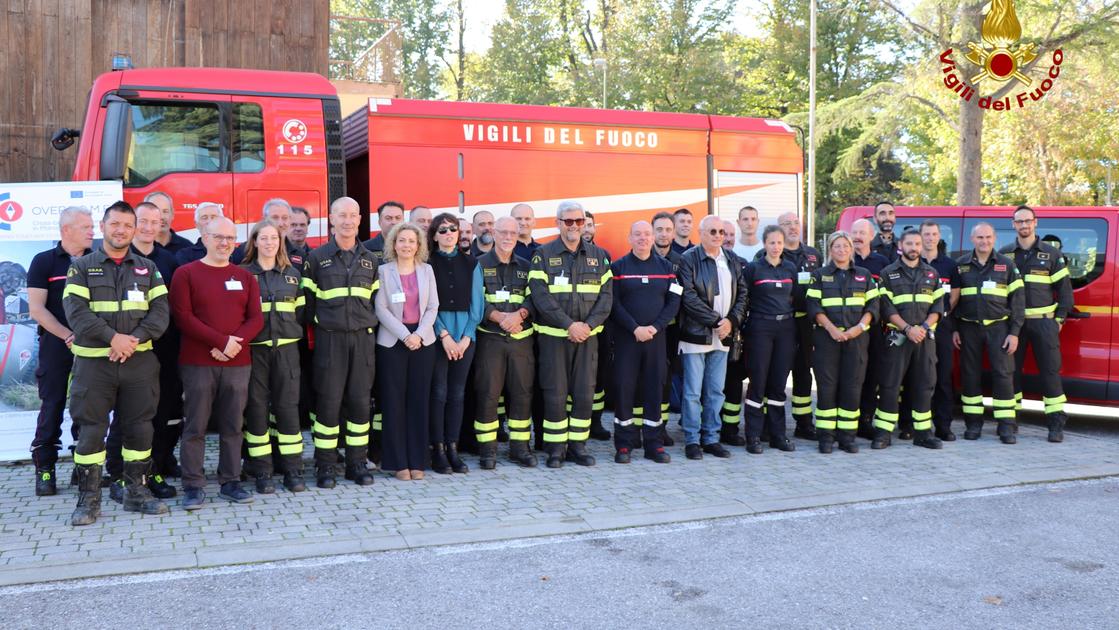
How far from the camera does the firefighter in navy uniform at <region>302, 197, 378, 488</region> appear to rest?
6445 mm

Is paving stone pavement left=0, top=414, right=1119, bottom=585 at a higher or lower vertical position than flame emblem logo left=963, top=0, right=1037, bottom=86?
lower

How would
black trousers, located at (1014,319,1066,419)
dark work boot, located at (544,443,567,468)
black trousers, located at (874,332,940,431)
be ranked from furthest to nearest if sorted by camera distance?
black trousers, located at (1014,319,1066,419)
black trousers, located at (874,332,940,431)
dark work boot, located at (544,443,567,468)

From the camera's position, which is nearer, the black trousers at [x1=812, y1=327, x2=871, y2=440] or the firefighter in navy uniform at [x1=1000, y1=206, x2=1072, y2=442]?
the black trousers at [x1=812, y1=327, x2=871, y2=440]

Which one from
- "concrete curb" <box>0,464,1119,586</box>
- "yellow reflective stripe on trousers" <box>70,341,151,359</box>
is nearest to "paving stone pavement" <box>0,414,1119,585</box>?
"concrete curb" <box>0,464,1119,586</box>

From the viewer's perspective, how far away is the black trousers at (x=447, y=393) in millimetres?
6941

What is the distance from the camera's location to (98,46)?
12.3 meters

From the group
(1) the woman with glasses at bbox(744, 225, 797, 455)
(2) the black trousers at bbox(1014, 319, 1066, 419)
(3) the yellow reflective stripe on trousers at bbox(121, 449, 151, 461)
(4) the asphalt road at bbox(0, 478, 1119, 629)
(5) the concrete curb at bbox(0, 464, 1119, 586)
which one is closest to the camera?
(4) the asphalt road at bbox(0, 478, 1119, 629)

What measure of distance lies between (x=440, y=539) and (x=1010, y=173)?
2565 cm

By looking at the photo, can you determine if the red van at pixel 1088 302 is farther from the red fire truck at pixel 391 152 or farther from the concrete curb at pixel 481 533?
the red fire truck at pixel 391 152

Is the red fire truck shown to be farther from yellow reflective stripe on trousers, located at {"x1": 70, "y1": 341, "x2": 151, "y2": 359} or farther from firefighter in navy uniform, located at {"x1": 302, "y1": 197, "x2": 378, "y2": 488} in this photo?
yellow reflective stripe on trousers, located at {"x1": 70, "y1": 341, "x2": 151, "y2": 359}

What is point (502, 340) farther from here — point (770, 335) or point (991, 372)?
point (991, 372)

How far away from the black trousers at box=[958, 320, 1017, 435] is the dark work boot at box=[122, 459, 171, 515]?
22.4 feet

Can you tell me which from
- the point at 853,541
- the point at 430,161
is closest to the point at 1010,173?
the point at 430,161

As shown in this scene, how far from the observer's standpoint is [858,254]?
848 centimetres
